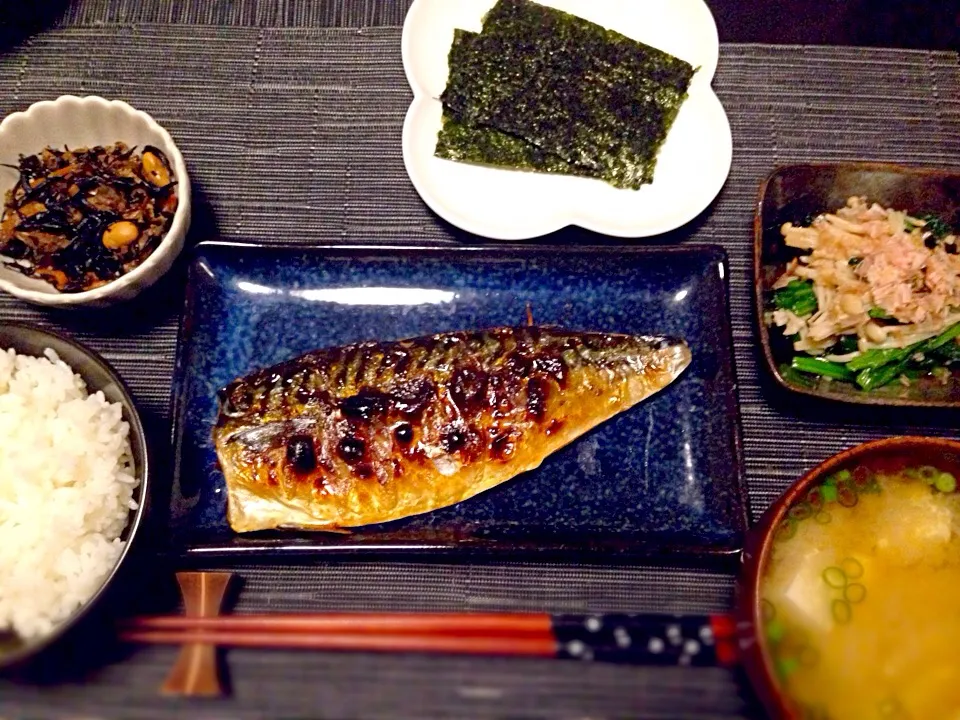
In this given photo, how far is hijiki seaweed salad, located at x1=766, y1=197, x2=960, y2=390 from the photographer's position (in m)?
1.96

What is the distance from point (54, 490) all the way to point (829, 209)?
2206 mm

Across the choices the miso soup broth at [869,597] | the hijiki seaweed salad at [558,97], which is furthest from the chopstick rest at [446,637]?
the hijiki seaweed salad at [558,97]

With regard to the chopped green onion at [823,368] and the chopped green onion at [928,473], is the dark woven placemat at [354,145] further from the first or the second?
the chopped green onion at [928,473]

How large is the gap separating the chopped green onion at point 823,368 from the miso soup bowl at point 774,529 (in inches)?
16.2

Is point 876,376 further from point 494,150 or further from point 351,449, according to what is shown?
point 351,449

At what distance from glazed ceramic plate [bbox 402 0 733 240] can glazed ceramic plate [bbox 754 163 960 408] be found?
21 cm

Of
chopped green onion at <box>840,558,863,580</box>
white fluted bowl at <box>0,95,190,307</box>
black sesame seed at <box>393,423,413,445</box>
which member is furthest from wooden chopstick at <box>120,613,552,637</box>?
white fluted bowl at <box>0,95,190,307</box>

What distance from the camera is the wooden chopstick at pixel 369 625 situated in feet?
4.16

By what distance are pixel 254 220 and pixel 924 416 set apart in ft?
6.83

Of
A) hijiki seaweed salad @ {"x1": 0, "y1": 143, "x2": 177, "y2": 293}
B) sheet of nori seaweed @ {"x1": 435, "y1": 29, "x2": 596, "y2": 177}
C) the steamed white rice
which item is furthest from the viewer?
sheet of nori seaweed @ {"x1": 435, "y1": 29, "x2": 596, "y2": 177}

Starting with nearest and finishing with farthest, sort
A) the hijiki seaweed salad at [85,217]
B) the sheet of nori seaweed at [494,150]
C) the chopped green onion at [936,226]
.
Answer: the hijiki seaweed salad at [85,217], the chopped green onion at [936,226], the sheet of nori seaweed at [494,150]

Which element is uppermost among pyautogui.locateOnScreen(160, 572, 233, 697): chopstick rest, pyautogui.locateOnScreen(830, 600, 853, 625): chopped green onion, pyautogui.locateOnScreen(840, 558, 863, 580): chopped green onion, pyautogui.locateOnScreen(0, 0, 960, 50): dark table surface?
pyautogui.locateOnScreen(0, 0, 960, 50): dark table surface

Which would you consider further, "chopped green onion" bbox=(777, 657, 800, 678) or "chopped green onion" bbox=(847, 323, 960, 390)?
"chopped green onion" bbox=(847, 323, 960, 390)

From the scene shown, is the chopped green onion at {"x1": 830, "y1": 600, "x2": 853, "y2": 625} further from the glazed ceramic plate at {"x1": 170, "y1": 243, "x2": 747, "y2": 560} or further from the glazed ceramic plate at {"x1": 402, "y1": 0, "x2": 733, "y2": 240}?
the glazed ceramic plate at {"x1": 402, "y1": 0, "x2": 733, "y2": 240}
